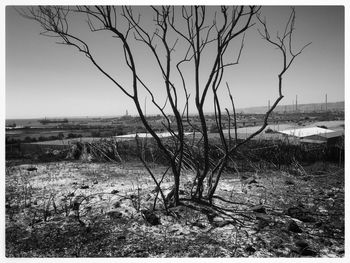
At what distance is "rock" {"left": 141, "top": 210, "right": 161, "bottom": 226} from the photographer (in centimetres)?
206

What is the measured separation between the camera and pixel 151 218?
6.85ft

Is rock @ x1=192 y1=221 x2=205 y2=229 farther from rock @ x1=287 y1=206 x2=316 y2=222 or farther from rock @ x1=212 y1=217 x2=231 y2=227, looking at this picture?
rock @ x1=287 y1=206 x2=316 y2=222

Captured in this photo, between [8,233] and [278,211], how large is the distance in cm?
261

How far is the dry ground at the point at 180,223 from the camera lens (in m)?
1.76

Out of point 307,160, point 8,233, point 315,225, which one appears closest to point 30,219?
point 8,233

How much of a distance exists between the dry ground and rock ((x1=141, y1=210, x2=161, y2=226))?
0.03 meters

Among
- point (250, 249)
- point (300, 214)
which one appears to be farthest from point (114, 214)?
point (300, 214)

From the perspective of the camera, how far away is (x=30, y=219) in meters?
2.21

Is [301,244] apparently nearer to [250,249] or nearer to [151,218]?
[250,249]

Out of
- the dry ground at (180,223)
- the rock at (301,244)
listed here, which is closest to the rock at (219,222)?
the dry ground at (180,223)

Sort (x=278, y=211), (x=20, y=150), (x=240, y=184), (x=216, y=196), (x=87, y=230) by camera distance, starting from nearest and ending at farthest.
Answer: (x=87, y=230) < (x=278, y=211) < (x=216, y=196) < (x=240, y=184) < (x=20, y=150)

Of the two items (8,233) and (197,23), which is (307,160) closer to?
(197,23)
